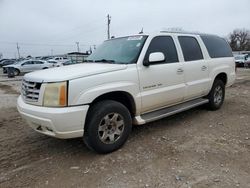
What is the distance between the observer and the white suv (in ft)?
10.1

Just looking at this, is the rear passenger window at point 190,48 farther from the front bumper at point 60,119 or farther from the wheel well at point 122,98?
the front bumper at point 60,119

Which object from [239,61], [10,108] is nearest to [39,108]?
[10,108]

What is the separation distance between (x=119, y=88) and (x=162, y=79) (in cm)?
99

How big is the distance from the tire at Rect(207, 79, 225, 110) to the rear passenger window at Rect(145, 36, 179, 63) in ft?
5.61

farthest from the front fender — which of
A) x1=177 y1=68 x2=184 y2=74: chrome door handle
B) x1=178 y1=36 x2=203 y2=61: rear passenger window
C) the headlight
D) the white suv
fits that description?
x1=178 y1=36 x2=203 y2=61: rear passenger window

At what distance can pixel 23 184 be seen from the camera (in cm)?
285

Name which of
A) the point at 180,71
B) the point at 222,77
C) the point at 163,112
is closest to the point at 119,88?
the point at 163,112

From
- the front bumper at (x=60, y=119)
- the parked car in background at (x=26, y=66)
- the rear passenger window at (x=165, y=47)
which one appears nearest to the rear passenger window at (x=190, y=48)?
the rear passenger window at (x=165, y=47)

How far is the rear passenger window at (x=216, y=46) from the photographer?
5437 millimetres

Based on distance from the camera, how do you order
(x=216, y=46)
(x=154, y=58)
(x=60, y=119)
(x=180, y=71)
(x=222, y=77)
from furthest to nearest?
(x=222, y=77) → (x=216, y=46) → (x=180, y=71) → (x=154, y=58) → (x=60, y=119)

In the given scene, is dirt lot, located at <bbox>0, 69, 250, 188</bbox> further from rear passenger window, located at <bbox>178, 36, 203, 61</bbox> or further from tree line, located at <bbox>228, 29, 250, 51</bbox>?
tree line, located at <bbox>228, 29, 250, 51</bbox>

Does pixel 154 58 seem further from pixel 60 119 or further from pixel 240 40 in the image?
pixel 240 40

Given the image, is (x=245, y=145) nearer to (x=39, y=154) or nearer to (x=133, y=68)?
(x=133, y=68)

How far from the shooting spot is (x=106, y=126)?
11.4 ft
